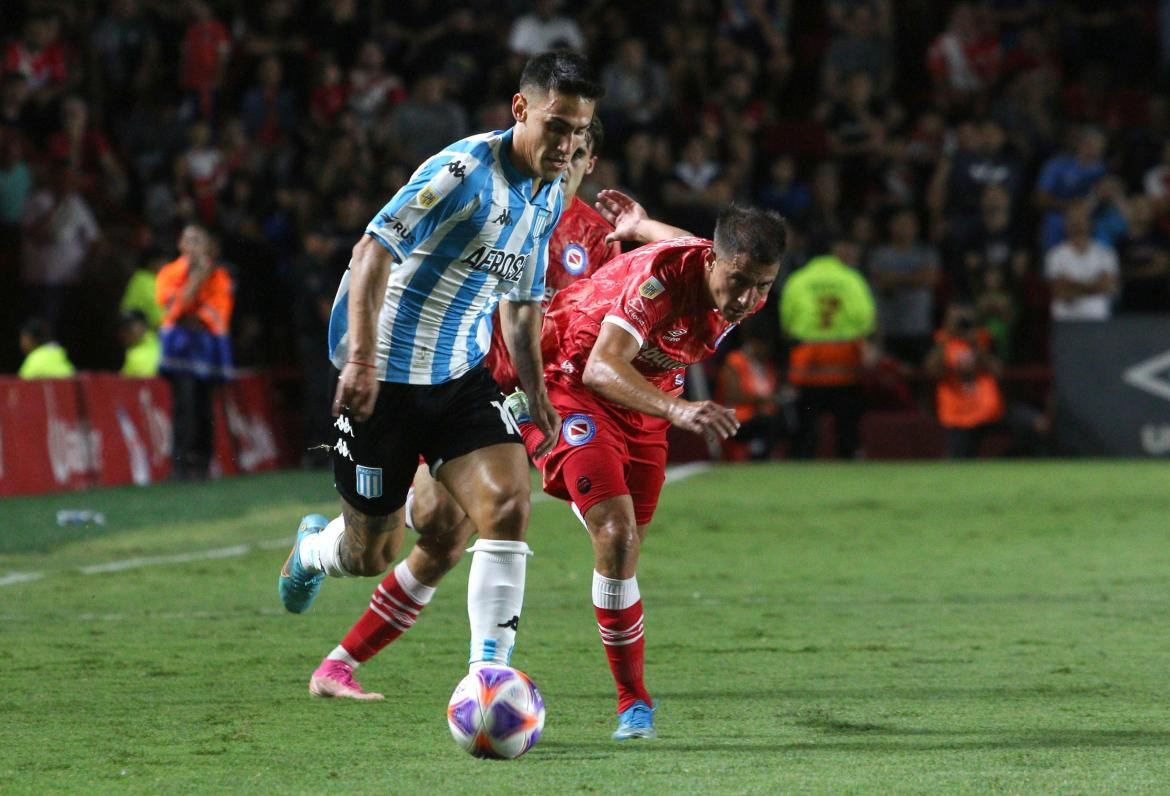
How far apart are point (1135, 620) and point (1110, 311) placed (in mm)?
10954

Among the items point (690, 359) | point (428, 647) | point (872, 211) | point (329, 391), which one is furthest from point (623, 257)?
point (872, 211)

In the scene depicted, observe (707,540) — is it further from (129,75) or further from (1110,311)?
(129,75)

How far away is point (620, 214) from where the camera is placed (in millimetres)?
7383

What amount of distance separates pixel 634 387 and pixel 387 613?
147 centimetres

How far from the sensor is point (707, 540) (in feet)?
40.7

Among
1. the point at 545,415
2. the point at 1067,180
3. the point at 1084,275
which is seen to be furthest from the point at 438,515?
the point at 1067,180

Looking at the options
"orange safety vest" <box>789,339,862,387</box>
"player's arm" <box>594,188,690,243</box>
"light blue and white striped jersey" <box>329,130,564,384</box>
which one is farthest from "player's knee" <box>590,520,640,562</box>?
"orange safety vest" <box>789,339,862,387</box>

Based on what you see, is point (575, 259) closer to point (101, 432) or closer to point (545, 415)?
point (545, 415)

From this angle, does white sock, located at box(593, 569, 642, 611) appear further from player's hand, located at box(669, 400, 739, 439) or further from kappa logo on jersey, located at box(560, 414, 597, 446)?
player's hand, located at box(669, 400, 739, 439)

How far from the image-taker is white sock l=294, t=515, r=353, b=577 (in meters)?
6.68

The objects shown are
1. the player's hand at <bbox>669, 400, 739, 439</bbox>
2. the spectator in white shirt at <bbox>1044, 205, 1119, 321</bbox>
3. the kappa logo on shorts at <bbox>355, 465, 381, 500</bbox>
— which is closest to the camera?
the player's hand at <bbox>669, 400, 739, 439</bbox>

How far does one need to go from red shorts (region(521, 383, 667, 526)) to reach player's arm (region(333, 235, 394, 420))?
996 mm

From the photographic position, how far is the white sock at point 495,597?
227 inches

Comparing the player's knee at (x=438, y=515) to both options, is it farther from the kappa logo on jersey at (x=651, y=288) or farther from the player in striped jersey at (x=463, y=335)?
the kappa logo on jersey at (x=651, y=288)
